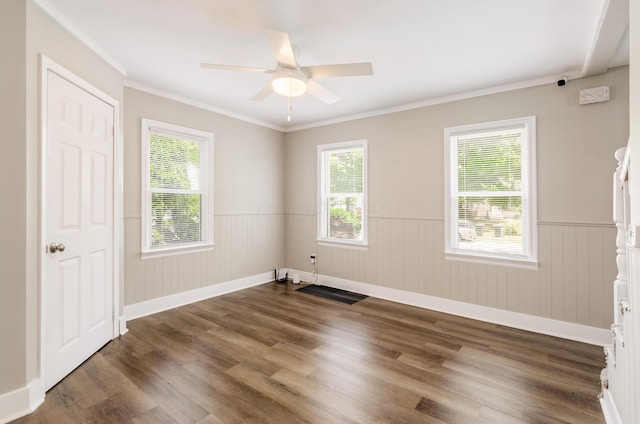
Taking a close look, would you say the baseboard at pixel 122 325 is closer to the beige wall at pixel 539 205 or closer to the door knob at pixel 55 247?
the door knob at pixel 55 247

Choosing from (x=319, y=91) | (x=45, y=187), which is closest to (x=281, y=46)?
(x=319, y=91)

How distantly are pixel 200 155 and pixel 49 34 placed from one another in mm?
2141

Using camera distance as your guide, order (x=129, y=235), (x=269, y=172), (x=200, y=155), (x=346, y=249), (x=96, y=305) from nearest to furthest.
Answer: (x=96, y=305) < (x=129, y=235) < (x=200, y=155) < (x=346, y=249) < (x=269, y=172)

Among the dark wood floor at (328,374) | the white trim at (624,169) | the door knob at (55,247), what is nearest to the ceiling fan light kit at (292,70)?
the white trim at (624,169)

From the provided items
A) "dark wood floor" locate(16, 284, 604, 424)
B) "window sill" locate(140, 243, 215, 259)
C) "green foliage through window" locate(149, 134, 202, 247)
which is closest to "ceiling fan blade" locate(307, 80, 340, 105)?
"green foliage through window" locate(149, 134, 202, 247)

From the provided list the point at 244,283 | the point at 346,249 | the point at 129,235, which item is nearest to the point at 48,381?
the point at 129,235

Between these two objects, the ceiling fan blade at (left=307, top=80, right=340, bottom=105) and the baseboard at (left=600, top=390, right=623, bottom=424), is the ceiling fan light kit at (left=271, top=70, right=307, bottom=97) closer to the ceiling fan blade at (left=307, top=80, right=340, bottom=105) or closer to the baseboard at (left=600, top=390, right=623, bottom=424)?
the ceiling fan blade at (left=307, top=80, right=340, bottom=105)

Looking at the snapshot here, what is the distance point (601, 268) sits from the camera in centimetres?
287

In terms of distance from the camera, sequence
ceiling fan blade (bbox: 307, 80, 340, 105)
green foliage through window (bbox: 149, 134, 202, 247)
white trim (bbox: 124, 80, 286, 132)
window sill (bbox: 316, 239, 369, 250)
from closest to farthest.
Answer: ceiling fan blade (bbox: 307, 80, 340, 105) < white trim (bbox: 124, 80, 286, 132) < green foliage through window (bbox: 149, 134, 202, 247) < window sill (bbox: 316, 239, 369, 250)

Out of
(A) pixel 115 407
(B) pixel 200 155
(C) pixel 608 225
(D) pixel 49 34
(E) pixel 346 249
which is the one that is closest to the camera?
(A) pixel 115 407

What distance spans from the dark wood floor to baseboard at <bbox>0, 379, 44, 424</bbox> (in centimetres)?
5

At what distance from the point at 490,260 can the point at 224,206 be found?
3501mm

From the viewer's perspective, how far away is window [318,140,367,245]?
456 cm

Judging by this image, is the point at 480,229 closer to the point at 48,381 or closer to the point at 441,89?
the point at 441,89
